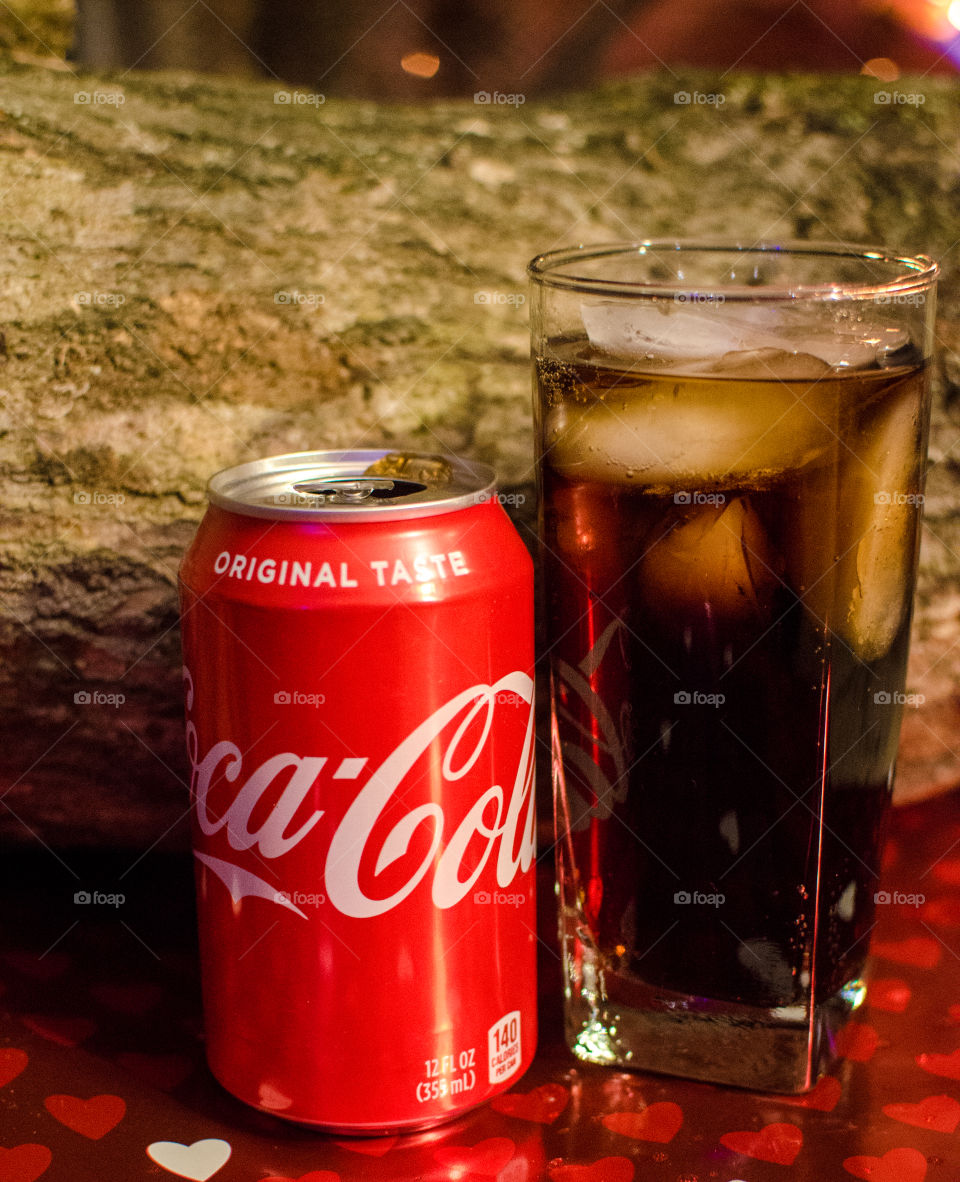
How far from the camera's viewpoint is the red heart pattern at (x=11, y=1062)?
990 millimetres

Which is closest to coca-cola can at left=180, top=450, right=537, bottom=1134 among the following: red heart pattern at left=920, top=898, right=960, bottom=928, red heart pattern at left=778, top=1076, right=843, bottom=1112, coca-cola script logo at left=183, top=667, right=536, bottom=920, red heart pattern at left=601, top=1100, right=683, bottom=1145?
coca-cola script logo at left=183, top=667, right=536, bottom=920

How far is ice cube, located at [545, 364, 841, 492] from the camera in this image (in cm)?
88

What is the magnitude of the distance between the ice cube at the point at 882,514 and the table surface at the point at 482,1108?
0.39m

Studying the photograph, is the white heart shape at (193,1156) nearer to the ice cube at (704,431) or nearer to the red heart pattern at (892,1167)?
the red heart pattern at (892,1167)

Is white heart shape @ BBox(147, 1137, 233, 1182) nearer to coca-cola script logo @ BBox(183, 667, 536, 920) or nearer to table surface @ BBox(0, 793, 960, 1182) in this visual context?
table surface @ BBox(0, 793, 960, 1182)

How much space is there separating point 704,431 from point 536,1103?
60 centimetres

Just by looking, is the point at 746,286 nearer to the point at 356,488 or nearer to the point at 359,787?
the point at 356,488

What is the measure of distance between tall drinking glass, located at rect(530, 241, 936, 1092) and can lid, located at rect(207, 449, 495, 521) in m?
0.09

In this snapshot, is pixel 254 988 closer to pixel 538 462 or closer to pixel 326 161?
pixel 538 462

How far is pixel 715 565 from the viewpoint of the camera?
90 cm

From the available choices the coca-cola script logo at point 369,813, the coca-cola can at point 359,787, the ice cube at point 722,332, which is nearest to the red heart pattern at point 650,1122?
the coca-cola can at point 359,787

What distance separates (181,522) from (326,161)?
0.44m

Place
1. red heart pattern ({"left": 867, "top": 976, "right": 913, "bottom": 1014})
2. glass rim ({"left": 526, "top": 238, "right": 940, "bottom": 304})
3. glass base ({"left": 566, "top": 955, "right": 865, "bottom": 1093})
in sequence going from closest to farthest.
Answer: glass rim ({"left": 526, "top": 238, "right": 940, "bottom": 304}), glass base ({"left": 566, "top": 955, "right": 865, "bottom": 1093}), red heart pattern ({"left": 867, "top": 976, "right": 913, "bottom": 1014})

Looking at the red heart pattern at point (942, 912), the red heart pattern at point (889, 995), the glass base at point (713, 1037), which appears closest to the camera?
the glass base at point (713, 1037)
